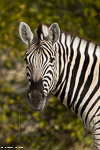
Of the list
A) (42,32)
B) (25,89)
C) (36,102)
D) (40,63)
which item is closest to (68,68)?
(40,63)

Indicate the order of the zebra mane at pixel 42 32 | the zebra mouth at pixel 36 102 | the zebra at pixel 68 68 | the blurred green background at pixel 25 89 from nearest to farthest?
the zebra mouth at pixel 36 102, the zebra at pixel 68 68, the zebra mane at pixel 42 32, the blurred green background at pixel 25 89

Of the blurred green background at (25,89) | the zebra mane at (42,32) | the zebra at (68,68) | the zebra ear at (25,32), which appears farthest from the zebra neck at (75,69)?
the blurred green background at (25,89)

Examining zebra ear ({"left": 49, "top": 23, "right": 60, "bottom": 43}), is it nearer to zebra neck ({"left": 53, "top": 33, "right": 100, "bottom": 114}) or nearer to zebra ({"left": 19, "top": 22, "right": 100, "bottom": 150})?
zebra ({"left": 19, "top": 22, "right": 100, "bottom": 150})

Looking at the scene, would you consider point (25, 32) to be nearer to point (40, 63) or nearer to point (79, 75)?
point (40, 63)

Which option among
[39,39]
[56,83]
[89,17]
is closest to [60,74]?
[56,83]

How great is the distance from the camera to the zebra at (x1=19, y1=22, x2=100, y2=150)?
245 inches

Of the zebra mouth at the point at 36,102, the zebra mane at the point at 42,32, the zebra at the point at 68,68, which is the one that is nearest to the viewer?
the zebra mouth at the point at 36,102

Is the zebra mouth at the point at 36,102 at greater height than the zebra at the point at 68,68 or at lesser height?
lesser

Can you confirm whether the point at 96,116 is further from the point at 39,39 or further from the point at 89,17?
the point at 89,17

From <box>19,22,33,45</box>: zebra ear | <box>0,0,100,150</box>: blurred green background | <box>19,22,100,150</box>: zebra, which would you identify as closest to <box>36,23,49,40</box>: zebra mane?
<box>19,22,100,150</box>: zebra

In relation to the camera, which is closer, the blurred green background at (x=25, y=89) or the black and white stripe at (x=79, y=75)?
the black and white stripe at (x=79, y=75)

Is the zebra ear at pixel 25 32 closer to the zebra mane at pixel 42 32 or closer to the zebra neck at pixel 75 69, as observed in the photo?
the zebra mane at pixel 42 32

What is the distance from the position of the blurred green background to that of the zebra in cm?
468

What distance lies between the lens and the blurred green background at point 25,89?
11637mm
